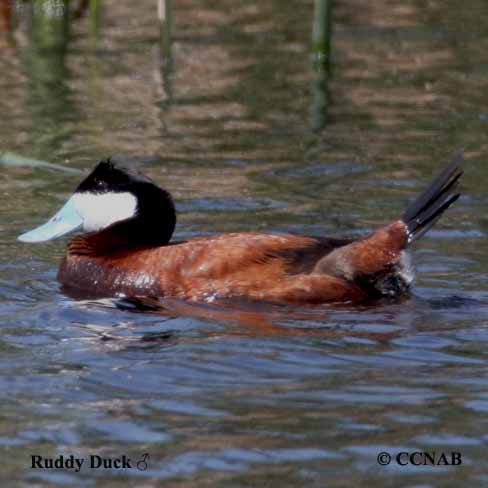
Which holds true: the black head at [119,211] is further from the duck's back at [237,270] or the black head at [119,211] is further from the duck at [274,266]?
the duck's back at [237,270]

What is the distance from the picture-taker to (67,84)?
11.0 metres

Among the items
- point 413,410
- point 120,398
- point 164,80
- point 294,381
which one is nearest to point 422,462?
point 413,410

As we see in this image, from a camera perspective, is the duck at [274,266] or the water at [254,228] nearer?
the water at [254,228]

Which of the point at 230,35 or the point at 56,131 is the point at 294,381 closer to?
the point at 56,131

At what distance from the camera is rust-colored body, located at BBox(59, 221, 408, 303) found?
6121mm

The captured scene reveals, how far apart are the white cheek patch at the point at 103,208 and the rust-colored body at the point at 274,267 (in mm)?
433

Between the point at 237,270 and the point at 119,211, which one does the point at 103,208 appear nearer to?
the point at 119,211

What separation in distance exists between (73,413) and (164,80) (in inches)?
263

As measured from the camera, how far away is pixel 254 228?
24.6ft

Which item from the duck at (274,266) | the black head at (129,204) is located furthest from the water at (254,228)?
the black head at (129,204)

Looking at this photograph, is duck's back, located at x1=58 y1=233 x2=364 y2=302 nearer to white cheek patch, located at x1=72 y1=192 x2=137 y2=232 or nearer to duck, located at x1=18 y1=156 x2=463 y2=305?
duck, located at x1=18 y1=156 x2=463 y2=305

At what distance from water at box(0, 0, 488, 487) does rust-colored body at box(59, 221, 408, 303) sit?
0.44ft

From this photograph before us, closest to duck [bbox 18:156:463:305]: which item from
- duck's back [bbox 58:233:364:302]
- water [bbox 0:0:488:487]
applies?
duck's back [bbox 58:233:364:302]

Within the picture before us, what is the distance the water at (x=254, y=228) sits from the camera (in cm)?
438
